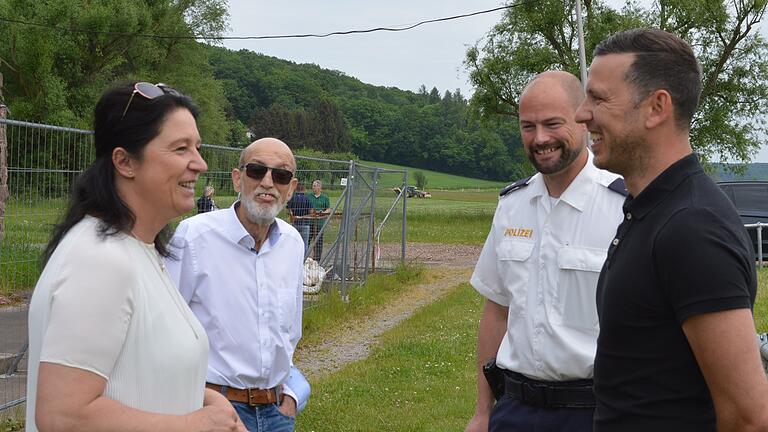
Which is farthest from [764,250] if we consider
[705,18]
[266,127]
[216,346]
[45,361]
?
[266,127]

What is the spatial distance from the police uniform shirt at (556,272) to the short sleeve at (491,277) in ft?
0.21

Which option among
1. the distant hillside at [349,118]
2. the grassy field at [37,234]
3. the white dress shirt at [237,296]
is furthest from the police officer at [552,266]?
the distant hillside at [349,118]

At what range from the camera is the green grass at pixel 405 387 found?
6750mm

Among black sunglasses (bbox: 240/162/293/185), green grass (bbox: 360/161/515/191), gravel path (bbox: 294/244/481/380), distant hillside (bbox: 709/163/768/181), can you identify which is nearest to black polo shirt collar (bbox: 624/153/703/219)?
black sunglasses (bbox: 240/162/293/185)

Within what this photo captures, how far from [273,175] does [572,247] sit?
158 centimetres

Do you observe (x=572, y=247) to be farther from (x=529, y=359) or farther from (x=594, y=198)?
(x=529, y=359)

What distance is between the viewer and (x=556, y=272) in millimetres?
3172

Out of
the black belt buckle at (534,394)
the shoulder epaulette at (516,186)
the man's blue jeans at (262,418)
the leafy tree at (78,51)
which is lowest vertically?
the man's blue jeans at (262,418)

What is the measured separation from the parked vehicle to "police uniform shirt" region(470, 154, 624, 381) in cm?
1400

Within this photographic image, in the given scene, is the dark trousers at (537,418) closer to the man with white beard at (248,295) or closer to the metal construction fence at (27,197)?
the man with white beard at (248,295)

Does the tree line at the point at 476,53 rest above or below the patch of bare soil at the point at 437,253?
above

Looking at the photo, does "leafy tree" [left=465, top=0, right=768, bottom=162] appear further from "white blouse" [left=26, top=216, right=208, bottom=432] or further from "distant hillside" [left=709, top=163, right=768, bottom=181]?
"white blouse" [left=26, top=216, right=208, bottom=432]

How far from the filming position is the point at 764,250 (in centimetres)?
1616

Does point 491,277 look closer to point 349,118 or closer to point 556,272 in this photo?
point 556,272
